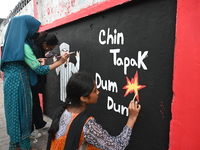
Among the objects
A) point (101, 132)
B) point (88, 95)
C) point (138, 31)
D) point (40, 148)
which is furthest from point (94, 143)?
point (40, 148)

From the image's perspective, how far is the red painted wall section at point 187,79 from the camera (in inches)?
46.2

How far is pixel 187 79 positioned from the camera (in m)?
1.24

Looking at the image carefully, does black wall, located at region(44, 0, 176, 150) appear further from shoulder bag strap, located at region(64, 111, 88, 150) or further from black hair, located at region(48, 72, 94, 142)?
shoulder bag strap, located at region(64, 111, 88, 150)

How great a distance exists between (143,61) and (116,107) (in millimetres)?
641

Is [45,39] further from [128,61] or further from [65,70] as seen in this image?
[128,61]

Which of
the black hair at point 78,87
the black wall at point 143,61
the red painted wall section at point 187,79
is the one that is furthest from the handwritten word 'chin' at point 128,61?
the black hair at point 78,87

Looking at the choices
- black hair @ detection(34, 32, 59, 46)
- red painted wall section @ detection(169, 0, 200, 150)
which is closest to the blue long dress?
black hair @ detection(34, 32, 59, 46)

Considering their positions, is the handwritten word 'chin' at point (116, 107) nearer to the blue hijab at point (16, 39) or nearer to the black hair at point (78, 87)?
the black hair at point (78, 87)

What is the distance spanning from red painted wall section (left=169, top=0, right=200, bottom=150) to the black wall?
83mm

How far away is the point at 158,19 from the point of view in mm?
1452

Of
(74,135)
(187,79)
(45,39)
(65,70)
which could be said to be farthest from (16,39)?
(187,79)

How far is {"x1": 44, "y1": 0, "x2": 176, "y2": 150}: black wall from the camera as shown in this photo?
4.67 ft

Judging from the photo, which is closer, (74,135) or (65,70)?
(74,135)

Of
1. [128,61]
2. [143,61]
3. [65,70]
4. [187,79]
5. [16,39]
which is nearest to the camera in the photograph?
[187,79]
